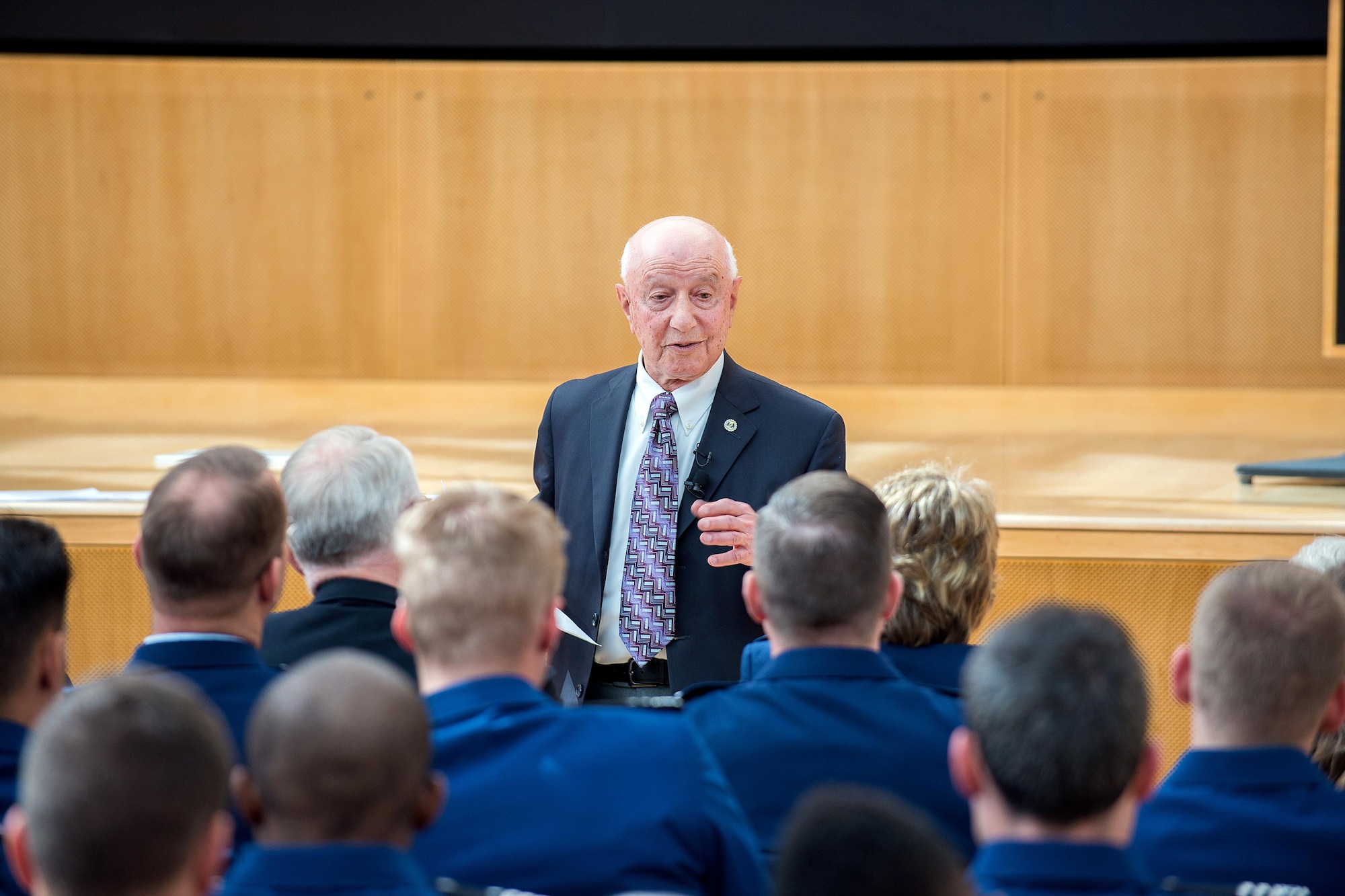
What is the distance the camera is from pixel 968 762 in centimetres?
112

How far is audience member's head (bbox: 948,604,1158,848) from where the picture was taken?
→ 1069mm

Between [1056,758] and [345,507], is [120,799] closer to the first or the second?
[1056,758]

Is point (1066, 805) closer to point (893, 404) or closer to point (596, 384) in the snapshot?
point (596, 384)

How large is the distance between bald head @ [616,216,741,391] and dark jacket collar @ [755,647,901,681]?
1.08 meters

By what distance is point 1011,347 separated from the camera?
7.32 m

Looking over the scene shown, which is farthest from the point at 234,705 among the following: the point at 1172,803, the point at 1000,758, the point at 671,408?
the point at 671,408

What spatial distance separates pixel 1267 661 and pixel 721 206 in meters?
6.28

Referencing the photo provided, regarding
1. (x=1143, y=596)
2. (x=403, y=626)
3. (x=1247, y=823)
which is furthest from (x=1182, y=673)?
(x=1143, y=596)

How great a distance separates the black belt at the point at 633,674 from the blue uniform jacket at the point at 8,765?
1.17m

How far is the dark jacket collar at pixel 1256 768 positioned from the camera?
132cm

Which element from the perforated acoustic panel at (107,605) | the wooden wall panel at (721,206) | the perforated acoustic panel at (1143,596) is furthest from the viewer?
the wooden wall panel at (721,206)

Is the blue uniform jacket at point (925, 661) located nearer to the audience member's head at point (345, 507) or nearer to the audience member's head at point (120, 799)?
the audience member's head at point (345, 507)

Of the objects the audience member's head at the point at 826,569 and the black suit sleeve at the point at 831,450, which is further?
the black suit sleeve at the point at 831,450

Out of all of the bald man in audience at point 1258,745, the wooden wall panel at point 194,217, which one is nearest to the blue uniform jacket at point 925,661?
the bald man in audience at point 1258,745
